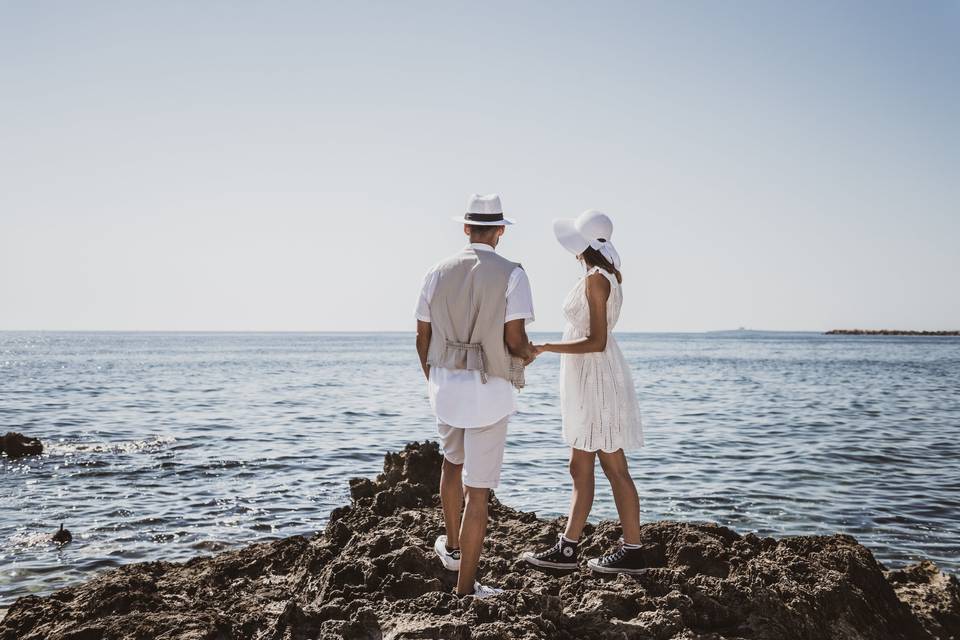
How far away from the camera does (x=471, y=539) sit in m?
4.62

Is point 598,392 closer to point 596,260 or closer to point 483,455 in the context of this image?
point 596,260

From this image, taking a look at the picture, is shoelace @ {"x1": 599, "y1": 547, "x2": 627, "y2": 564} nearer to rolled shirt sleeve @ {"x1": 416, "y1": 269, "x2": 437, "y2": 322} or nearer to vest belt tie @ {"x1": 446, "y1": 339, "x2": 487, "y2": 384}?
vest belt tie @ {"x1": 446, "y1": 339, "x2": 487, "y2": 384}

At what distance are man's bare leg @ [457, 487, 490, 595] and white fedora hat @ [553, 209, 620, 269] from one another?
174cm

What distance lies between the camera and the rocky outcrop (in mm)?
14222

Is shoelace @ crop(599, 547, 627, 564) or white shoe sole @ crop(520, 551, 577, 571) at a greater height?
shoelace @ crop(599, 547, 627, 564)

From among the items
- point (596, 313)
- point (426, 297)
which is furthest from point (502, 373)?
point (596, 313)

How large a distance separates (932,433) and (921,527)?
9.03 meters

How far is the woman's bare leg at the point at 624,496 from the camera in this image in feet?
16.6

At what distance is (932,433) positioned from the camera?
16.6 m

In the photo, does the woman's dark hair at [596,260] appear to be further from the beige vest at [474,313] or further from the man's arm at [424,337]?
the man's arm at [424,337]

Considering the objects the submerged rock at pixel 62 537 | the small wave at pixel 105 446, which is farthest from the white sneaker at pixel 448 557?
the small wave at pixel 105 446

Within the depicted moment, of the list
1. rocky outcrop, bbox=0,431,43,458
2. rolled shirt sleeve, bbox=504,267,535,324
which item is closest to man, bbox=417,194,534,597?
rolled shirt sleeve, bbox=504,267,535,324

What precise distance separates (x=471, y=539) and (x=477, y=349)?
3.83 ft

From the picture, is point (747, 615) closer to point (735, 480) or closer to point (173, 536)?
point (173, 536)
